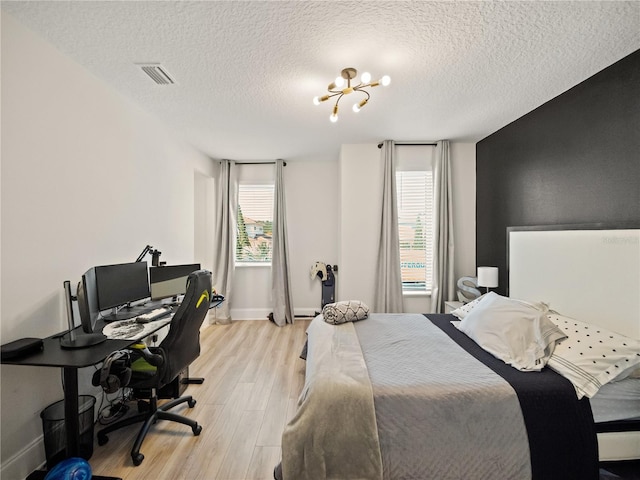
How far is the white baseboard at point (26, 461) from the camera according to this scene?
1.56 m

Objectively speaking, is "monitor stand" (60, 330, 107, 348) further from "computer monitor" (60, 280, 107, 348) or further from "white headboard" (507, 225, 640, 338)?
"white headboard" (507, 225, 640, 338)

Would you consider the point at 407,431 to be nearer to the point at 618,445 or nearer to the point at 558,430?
the point at 558,430

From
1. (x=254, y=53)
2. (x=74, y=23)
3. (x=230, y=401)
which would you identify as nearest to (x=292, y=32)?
(x=254, y=53)

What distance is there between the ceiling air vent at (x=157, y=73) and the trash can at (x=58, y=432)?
7.81 ft

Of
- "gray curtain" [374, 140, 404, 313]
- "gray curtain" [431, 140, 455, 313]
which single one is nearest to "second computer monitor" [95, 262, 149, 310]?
"gray curtain" [374, 140, 404, 313]

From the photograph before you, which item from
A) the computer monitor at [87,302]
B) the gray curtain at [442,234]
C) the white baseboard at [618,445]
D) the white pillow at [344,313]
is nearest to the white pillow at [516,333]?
the white baseboard at [618,445]

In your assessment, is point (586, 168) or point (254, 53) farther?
point (586, 168)

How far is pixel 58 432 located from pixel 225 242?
305 centimetres

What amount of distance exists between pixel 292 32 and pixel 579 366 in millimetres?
2629

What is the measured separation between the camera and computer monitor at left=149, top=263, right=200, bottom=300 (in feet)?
8.96

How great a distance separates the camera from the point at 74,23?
5.40 feet

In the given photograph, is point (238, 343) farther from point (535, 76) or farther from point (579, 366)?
point (535, 76)

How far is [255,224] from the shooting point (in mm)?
4805

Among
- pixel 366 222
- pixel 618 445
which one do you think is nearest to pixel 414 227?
pixel 366 222
